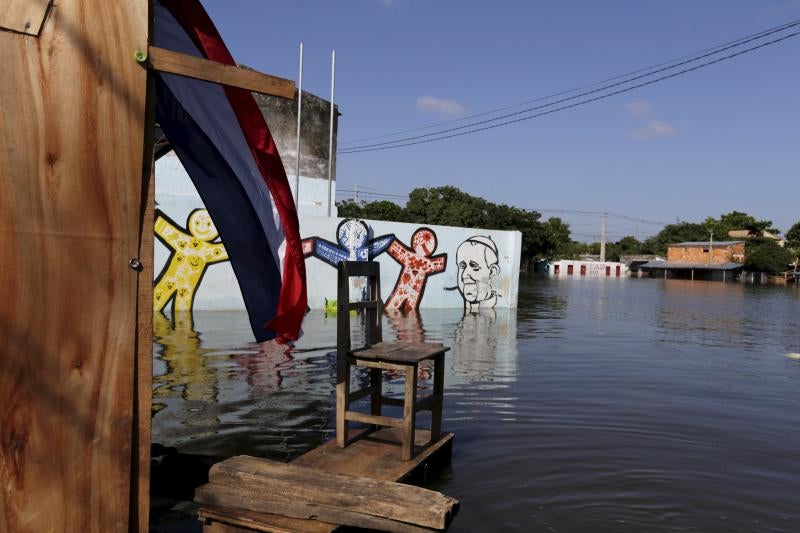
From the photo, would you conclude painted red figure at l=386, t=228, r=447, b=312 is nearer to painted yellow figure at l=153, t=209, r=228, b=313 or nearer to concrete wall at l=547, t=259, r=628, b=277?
painted yellow figure at l=153, t=209, r=228, b=313

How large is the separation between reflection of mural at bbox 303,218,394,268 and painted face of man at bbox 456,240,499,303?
3.53 meters

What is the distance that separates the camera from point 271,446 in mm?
5906

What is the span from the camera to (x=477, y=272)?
21438 millimetres

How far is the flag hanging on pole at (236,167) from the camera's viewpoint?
340 centimetres

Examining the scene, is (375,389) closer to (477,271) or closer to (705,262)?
(477,271)

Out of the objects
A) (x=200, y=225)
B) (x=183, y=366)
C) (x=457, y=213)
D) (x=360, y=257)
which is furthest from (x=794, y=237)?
(x=183, y=366)

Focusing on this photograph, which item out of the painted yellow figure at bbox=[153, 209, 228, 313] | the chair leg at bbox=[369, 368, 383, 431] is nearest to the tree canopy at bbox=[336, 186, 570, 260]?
the painted yellow figure at bbox=[153, 209, 228, 313]

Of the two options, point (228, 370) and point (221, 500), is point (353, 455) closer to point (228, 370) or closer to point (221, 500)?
point (221, 500)

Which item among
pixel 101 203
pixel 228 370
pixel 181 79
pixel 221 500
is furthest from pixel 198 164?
pixel 228 370

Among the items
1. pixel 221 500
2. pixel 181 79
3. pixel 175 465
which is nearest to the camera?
pixel 221 500

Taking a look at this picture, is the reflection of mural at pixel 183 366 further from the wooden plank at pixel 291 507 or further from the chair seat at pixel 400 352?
the wooden plank at pixel 291 507

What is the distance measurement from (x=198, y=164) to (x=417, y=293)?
1648cm

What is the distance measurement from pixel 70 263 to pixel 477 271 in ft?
64.0

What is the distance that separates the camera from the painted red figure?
63.9ft
